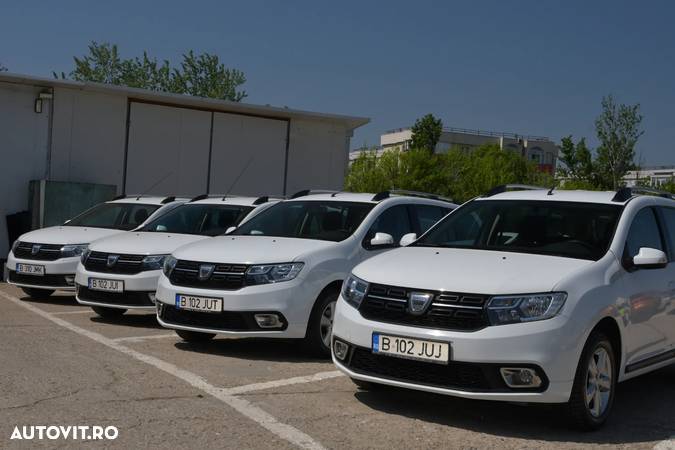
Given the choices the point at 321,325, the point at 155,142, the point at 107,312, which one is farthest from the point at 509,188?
the point at 155,142

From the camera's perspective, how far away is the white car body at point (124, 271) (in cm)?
948

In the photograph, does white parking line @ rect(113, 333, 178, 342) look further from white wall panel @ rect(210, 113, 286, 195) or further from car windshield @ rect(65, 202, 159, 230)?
white wall panel @ rect(210, 113, 286, 195)

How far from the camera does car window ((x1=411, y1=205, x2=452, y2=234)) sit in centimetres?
924

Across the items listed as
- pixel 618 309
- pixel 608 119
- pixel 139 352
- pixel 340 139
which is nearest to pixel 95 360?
pixel 139 352

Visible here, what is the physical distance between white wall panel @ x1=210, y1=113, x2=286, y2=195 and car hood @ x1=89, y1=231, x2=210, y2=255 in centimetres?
919

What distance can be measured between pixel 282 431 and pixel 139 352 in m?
2.99

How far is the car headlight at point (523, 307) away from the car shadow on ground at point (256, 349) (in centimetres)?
286

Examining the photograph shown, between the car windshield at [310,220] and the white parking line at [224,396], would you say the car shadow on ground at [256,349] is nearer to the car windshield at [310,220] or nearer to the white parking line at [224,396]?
the white parking line at [224,396]

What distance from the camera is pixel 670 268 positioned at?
6707 mm

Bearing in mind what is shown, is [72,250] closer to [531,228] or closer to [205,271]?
[205,271]

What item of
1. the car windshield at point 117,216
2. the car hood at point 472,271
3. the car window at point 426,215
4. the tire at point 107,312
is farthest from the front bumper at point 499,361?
the car windshield at point 117,216

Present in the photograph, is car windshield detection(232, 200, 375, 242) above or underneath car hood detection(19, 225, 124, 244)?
above

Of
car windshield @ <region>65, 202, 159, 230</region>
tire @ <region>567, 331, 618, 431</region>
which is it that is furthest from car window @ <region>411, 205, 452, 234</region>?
car windshield @ <region>65, 202, 159, 230</region>

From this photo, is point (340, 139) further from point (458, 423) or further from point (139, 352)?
point (458, 423)
